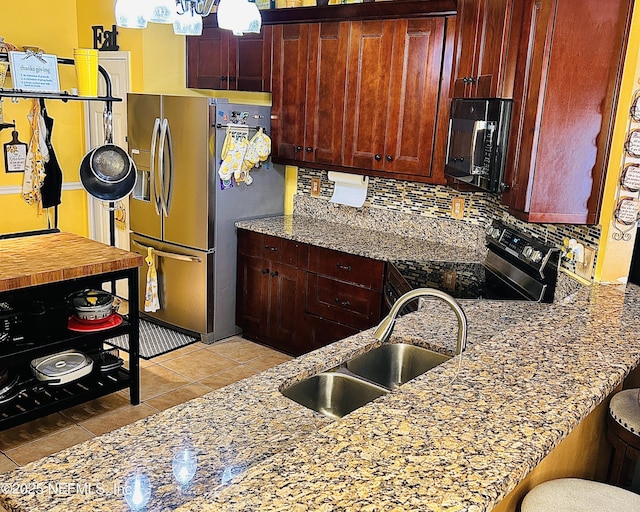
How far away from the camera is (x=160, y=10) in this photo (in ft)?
7.78

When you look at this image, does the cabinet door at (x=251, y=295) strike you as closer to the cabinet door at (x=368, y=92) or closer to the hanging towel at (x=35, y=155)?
the cabinet door at (x=368, y=92)

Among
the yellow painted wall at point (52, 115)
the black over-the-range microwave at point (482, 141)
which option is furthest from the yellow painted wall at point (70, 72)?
the black over-the-range microwave at point (482, 141)

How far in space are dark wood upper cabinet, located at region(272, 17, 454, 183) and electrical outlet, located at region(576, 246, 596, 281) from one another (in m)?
1.15

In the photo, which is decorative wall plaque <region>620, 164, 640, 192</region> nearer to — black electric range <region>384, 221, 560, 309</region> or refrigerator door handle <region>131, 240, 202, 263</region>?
black electric range <region>384, 221, 560, 309</region>

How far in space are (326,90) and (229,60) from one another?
0.95 meters

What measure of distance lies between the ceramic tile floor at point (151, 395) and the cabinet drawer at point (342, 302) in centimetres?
50

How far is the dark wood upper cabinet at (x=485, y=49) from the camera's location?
2.72 metres

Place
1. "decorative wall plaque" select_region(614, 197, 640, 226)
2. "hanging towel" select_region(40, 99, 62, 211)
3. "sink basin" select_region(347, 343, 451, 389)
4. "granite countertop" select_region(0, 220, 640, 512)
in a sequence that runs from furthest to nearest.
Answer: "hanging towel" select_region(40, 99, 62, 211)
"decorative wall plaque" select_region(614, 197, 640, 226)
"sink basin" select_region(347, 343, 451, 389)
"granite countertop" select_region(0, 220, 640, 512)

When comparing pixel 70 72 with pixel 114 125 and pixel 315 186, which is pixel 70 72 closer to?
pixel 114 125

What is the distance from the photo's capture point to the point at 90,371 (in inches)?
129

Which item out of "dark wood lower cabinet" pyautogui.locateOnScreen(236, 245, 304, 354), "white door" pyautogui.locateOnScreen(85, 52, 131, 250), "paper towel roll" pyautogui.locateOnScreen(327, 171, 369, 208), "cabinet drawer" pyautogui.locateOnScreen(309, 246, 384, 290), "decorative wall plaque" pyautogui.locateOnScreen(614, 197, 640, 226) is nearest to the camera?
"decorative wall plaque" pyautogui.locateOnScreen(614, 197, 640, 226)

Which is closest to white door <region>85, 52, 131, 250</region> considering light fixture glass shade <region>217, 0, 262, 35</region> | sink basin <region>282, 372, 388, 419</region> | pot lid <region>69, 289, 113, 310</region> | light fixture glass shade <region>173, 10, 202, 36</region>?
pot lid <region>69, 289, 113, 310</region>

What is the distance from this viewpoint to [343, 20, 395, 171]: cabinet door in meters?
3.76

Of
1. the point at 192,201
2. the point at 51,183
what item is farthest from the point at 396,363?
the point at 51,183
